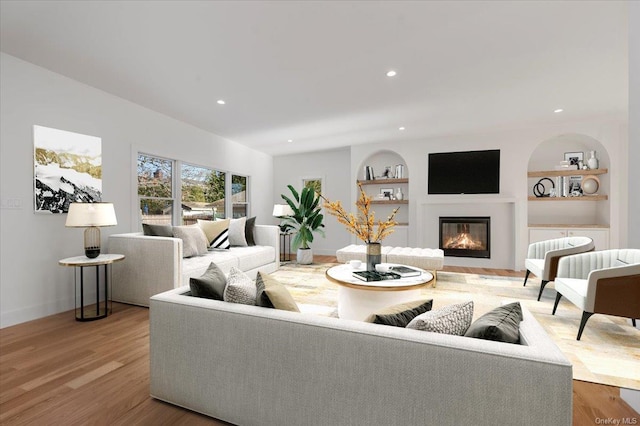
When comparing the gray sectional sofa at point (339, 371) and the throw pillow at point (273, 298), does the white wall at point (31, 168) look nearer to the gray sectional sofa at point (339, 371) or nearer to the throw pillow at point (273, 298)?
the gray sectional sofa at point (339, 371)

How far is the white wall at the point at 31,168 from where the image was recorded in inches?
106

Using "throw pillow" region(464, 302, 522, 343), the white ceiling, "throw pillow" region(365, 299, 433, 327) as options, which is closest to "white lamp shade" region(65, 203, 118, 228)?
the white ceiling

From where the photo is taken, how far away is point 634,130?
1.60 metres

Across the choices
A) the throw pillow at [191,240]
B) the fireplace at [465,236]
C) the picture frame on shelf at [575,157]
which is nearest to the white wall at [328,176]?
the fireplace at [465,236]

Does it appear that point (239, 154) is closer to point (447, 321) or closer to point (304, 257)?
point (304, 257)

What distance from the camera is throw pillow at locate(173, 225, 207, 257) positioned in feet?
12.0

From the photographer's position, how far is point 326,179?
22.5 feet

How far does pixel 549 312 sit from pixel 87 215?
4.69m

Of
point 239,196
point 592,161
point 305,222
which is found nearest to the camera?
point 592,161

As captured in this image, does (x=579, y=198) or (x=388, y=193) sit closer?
(x=579, y=198)

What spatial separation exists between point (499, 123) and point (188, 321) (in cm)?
518

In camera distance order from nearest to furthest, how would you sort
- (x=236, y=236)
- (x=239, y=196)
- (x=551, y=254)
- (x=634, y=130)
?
(x=634, y=130) < (x=551, y=254) < (x=236, y=236) < (x=239, y=196)

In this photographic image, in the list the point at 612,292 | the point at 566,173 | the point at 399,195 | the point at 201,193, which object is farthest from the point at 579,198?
the point at 201,193

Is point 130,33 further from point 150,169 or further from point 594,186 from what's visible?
point 594,186
